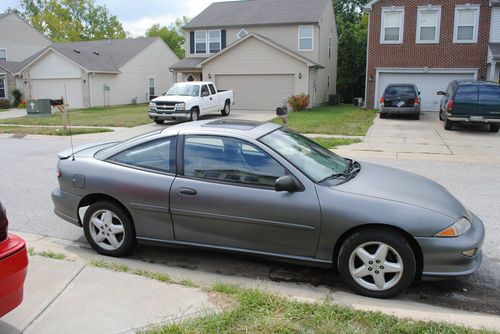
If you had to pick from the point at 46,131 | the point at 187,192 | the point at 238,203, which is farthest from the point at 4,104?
the point at 238,203

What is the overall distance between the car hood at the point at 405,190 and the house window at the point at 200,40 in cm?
2944

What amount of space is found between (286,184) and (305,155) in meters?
0.78

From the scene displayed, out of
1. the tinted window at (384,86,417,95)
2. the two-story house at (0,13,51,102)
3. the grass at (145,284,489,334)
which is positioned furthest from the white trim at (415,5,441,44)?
the two-story house at (0,13,51,102)

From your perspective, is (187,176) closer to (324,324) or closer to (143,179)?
(143,179)

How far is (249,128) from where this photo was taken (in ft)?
17.0

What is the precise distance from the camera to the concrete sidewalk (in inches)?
134

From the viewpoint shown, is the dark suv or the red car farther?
the dark suv

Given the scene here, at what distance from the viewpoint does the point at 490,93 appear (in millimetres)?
16516

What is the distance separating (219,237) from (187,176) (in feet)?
2.32

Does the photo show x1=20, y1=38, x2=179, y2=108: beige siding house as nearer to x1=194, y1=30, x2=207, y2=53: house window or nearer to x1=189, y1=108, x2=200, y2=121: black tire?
x1=194, y1=30, x2=207, y2=53: house window

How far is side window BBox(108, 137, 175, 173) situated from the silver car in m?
0.01

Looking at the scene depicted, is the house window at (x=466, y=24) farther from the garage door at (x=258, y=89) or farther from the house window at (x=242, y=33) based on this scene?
the house window at (x=242, y=33)

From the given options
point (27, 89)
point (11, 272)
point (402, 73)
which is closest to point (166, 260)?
point (11, 272)

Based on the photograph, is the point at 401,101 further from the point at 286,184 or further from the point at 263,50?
the point at 286,184
